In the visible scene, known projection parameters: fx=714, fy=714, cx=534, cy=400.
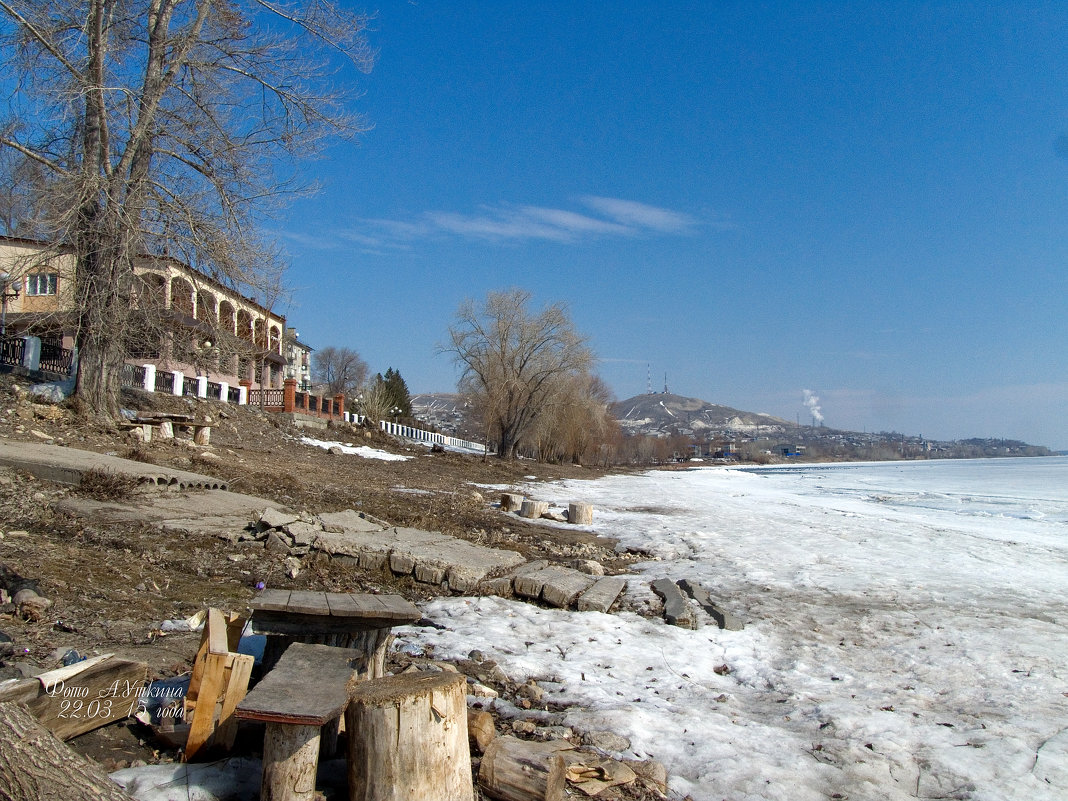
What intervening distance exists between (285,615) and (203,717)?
1.79 ft

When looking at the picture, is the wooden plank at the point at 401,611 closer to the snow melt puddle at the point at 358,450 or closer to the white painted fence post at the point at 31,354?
the white painted fence post at the point at 31,354

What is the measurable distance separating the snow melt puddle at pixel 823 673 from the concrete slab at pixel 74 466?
4329 mm

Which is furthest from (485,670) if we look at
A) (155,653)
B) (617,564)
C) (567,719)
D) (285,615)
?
(617,564)

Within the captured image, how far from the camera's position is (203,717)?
9.31 ft

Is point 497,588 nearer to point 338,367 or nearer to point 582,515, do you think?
point 582,515

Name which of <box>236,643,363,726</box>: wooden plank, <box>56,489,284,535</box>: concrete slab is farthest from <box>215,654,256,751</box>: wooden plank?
<box>56,489,284,535</box>: concrete slab

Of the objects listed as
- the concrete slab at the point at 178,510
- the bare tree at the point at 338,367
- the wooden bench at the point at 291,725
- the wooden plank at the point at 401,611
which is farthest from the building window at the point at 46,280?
the bare tree at the point at 338,367

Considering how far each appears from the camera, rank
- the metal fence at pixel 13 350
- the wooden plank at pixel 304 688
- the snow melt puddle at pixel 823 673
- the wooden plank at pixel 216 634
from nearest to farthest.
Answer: the wooden plank at pixel 304 688
the wooden plank at pixel 216 634
the snow melt puddle at pixel 823 673
the metal fence at pixel 13 350

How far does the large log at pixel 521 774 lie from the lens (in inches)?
107

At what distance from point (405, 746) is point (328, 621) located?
995mm

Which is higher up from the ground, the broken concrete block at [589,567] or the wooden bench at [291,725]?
the wooden bench at [291,725]

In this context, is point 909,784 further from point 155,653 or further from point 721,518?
point 721,518

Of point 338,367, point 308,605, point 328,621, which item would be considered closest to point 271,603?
point 308,605

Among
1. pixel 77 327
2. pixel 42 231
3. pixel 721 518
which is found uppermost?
pixel 42 231
